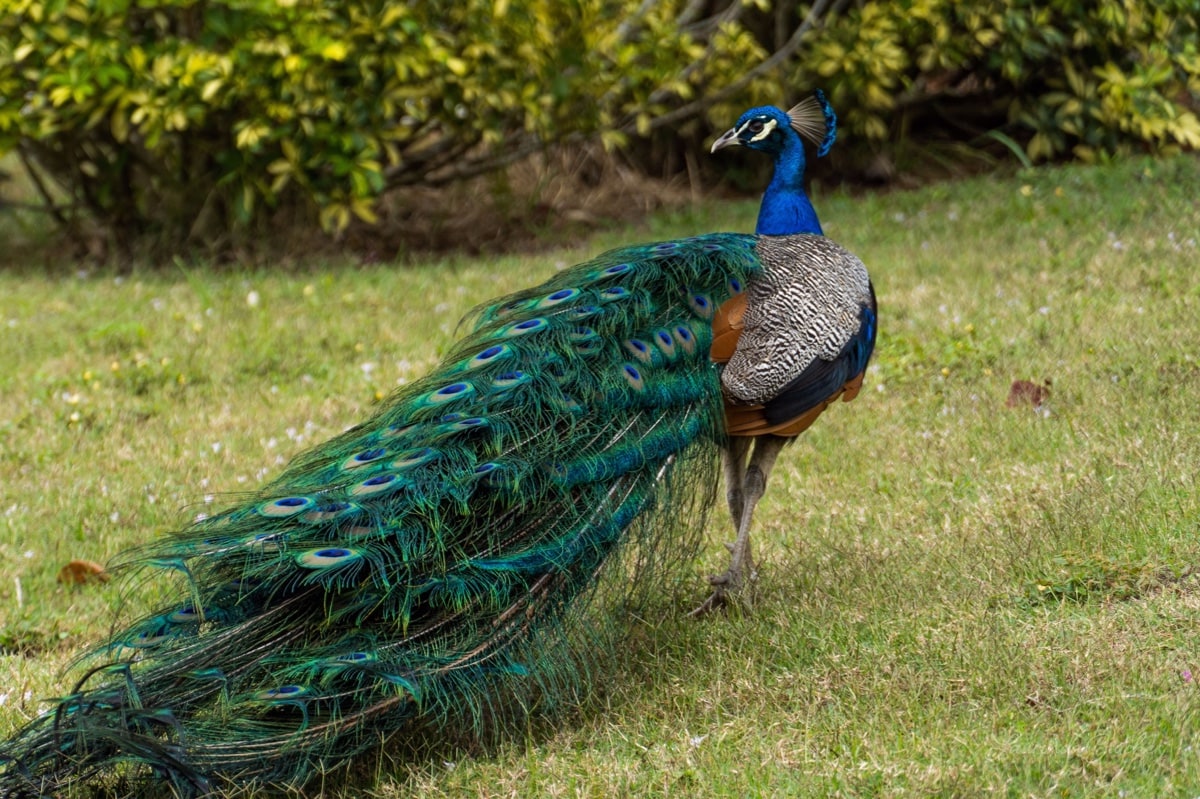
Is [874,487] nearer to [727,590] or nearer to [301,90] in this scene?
[727,590]

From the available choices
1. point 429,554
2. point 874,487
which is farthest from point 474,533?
point 874,487

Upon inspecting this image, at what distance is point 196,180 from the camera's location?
8812mm

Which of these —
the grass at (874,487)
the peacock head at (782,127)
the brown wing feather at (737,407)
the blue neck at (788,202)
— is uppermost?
the peacock head at (782,127)

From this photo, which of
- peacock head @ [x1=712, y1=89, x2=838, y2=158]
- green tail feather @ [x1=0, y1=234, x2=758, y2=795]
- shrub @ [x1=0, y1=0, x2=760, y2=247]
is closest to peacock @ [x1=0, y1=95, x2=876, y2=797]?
green tail feather @ [x1=0, y1=234, x2=758, y2=795]

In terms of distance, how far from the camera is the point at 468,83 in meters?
8.17

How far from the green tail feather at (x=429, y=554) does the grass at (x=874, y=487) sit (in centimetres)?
32

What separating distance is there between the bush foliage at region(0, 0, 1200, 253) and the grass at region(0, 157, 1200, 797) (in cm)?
59

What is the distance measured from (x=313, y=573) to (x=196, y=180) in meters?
6.23

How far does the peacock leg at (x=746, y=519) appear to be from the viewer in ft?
13.9

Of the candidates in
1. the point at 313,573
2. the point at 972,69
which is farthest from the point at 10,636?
the point at 972,69

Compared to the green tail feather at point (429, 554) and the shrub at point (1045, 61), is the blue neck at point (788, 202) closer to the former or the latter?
the green tail feather at point (429, 554)

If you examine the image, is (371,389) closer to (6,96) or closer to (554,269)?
(554,269)

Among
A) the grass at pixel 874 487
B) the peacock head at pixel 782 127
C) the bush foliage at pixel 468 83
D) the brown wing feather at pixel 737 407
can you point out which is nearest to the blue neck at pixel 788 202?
the peacock head at pixel 782 127

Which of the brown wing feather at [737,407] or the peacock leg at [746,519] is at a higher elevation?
the brown wing feather at [737,407]
